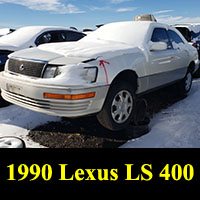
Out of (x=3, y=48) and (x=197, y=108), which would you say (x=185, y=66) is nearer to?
(x=197, y=108)

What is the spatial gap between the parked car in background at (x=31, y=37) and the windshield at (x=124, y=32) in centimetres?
154

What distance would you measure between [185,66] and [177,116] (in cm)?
159

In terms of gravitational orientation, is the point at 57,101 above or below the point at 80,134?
above

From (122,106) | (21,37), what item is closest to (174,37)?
(122,106)

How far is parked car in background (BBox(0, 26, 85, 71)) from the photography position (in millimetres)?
4273

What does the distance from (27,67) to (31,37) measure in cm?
243

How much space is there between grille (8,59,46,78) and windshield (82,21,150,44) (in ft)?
4.95

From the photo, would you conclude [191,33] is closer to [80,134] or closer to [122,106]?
[122,106]

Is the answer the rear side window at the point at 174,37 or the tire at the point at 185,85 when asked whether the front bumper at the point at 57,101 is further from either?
the tire at the point at 185,85

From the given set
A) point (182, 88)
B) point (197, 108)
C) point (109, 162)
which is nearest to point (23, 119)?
point (109, 162)

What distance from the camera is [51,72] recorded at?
2627 millimetres

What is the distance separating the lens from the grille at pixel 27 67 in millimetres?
2701

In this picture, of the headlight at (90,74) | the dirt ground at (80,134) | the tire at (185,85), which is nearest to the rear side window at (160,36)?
the tire at (185,85)

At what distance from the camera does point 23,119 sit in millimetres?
3650
